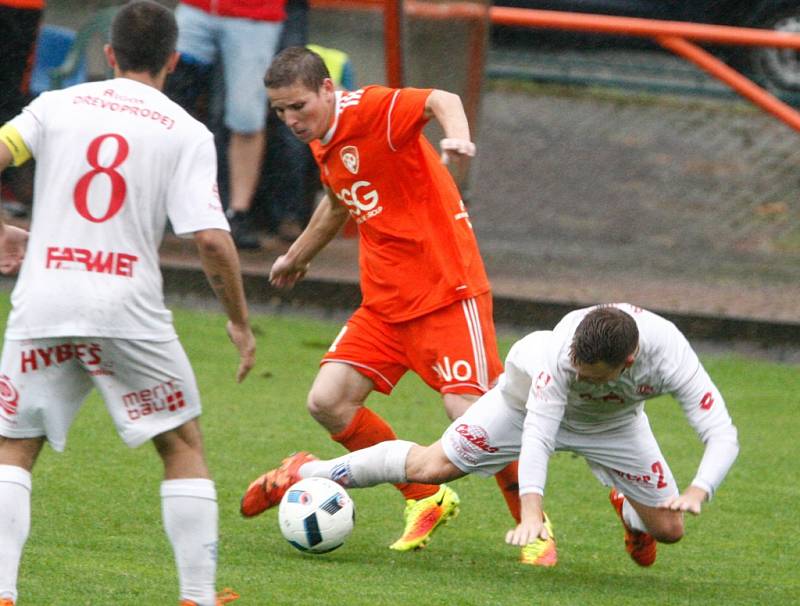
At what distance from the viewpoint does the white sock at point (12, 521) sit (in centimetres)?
426

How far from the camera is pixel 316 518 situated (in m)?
5.37

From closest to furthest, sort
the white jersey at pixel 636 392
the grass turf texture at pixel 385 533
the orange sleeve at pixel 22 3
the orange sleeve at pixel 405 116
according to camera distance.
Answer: the white jersey at pixel 636 392
the grass turf texture at pixel 385 533
the orange sleeve at pixel 405 116
the orange sleeve at pixel 22 3

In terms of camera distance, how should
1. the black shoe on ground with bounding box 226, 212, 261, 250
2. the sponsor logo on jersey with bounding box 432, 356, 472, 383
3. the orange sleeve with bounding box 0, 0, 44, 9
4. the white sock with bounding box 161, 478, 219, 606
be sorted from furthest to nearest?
the orange sleeve with bounding box 0, 0, 44, 9
the black shoe on ground with bounding box 226, 212, 261, 250
the sponsor logo on jersey with bounding box 432, 356, 472, 383
the white sock with bounding box 161, 478, 219, 606

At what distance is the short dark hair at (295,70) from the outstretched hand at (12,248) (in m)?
1.32

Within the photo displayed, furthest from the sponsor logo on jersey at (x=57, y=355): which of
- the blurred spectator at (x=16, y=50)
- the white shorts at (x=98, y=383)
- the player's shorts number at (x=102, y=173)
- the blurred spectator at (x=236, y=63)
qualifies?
the blurred spectator at (x=16, y=50)

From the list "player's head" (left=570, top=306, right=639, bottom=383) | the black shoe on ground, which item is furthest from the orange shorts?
the black shoe on ground

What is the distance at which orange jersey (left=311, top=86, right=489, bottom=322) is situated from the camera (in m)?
5.87

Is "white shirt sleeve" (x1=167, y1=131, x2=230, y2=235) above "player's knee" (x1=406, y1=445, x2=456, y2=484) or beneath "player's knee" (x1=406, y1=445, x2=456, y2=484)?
above

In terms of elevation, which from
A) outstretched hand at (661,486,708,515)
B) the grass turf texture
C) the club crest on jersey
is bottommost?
the grass turf texture

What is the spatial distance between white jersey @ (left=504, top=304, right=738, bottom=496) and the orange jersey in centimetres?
81

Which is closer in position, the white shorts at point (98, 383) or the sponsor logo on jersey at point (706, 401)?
the white shorts at point (98, 383)

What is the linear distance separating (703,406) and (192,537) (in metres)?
1.68

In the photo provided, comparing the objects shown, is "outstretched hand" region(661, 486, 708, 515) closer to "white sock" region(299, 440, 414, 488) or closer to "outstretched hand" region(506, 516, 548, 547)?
"outstretched hand" region(506, 516, 548, 547)

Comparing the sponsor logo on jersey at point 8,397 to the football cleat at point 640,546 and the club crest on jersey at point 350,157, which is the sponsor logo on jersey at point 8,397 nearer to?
the club crest on jersey at point 350,157
